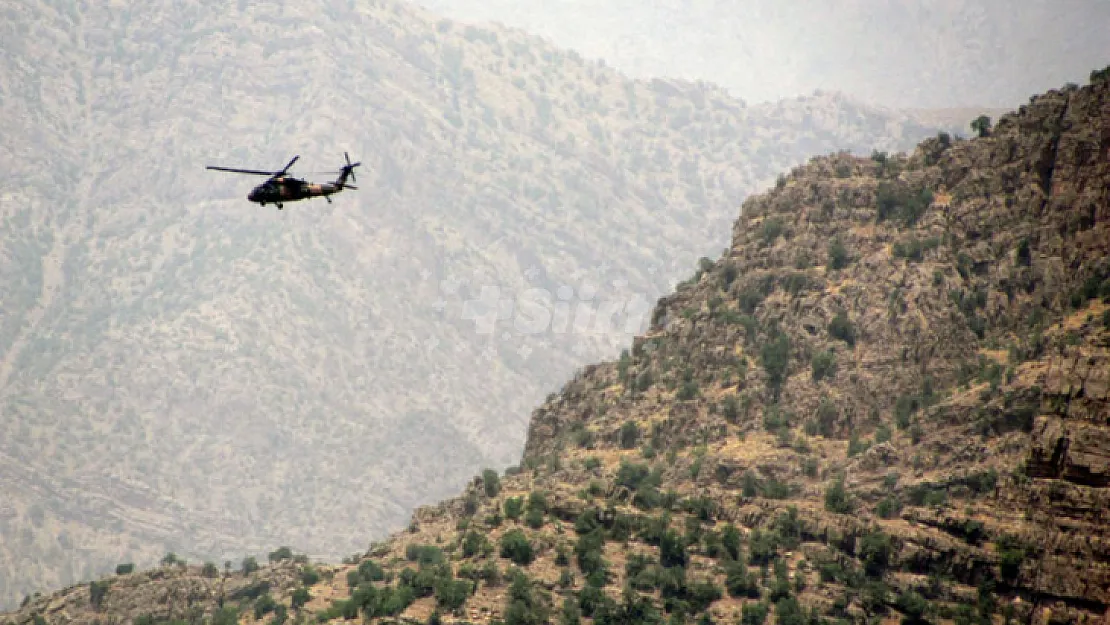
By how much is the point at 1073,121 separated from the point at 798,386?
3739 centimetres

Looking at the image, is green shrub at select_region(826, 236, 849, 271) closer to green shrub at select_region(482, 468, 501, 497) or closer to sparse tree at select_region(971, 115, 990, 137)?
sparse tree at select_region(971, 115, 990, 137)

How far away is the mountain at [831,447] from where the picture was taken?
11919 centimetres

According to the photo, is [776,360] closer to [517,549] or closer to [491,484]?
[491,484]

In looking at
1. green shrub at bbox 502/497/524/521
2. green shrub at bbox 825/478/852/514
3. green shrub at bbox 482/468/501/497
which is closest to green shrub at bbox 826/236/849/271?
green shrub at bbox 825/478/852/514

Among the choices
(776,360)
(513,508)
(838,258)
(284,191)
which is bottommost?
(513,508)

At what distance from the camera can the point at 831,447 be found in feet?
484

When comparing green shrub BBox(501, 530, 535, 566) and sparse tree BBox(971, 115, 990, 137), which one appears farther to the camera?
sparse tree BBox(971, 115, 990, 137)

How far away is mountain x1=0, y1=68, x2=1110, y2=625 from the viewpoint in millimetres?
119188

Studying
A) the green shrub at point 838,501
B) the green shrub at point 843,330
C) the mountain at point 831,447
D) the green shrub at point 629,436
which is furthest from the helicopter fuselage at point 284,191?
the green shrub at point 843,330

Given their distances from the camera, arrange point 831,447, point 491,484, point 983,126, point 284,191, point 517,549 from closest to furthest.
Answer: point 284,191
point 517,549
point 831,447
point 491,484
point 983,126

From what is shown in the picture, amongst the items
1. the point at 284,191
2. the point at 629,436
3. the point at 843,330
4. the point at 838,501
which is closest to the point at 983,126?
the point at 843,330

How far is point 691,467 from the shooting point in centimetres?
14938

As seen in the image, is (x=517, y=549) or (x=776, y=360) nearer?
(x=517, y=549)

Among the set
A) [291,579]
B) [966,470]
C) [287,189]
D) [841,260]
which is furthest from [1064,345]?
[291,579]
